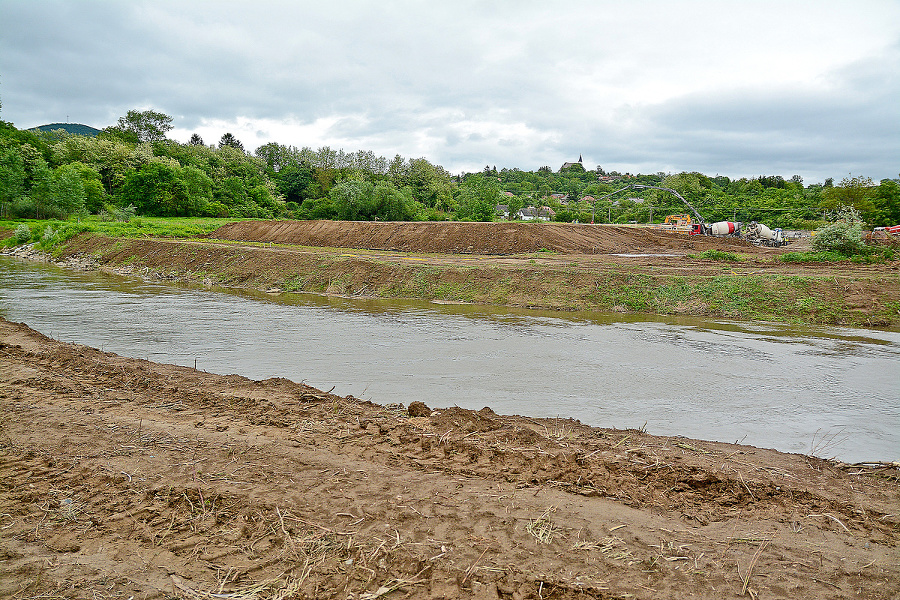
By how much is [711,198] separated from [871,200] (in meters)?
19.6

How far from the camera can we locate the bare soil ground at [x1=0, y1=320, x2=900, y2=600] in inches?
131

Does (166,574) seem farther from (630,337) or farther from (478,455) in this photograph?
(630,337)

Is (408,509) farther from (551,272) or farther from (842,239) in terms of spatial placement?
(842,239)

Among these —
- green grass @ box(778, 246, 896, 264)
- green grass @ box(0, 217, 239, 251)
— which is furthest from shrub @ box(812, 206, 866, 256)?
green grass @ box(0, 217, 239, 251)

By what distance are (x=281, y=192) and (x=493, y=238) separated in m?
56.1

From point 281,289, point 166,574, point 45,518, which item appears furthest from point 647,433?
point 281,289

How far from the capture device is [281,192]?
77312 mm

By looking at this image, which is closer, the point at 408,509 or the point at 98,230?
the point at 408,509

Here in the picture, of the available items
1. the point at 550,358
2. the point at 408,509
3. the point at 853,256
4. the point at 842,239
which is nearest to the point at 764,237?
the point at 842,239

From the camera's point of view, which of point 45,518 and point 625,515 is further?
point 625,515

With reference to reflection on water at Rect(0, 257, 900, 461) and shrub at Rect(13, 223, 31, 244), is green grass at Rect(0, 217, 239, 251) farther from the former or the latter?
reflection on water at Rect(0, 257, 900, 461)

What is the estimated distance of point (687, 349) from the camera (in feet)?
39.8

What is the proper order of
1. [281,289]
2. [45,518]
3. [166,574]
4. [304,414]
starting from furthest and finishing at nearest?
1. [281,289]
2. [304,414]
3. [45,518]
4. [166,574]

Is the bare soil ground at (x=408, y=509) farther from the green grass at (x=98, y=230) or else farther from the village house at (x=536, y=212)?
the village house at (x=536, y=212)
